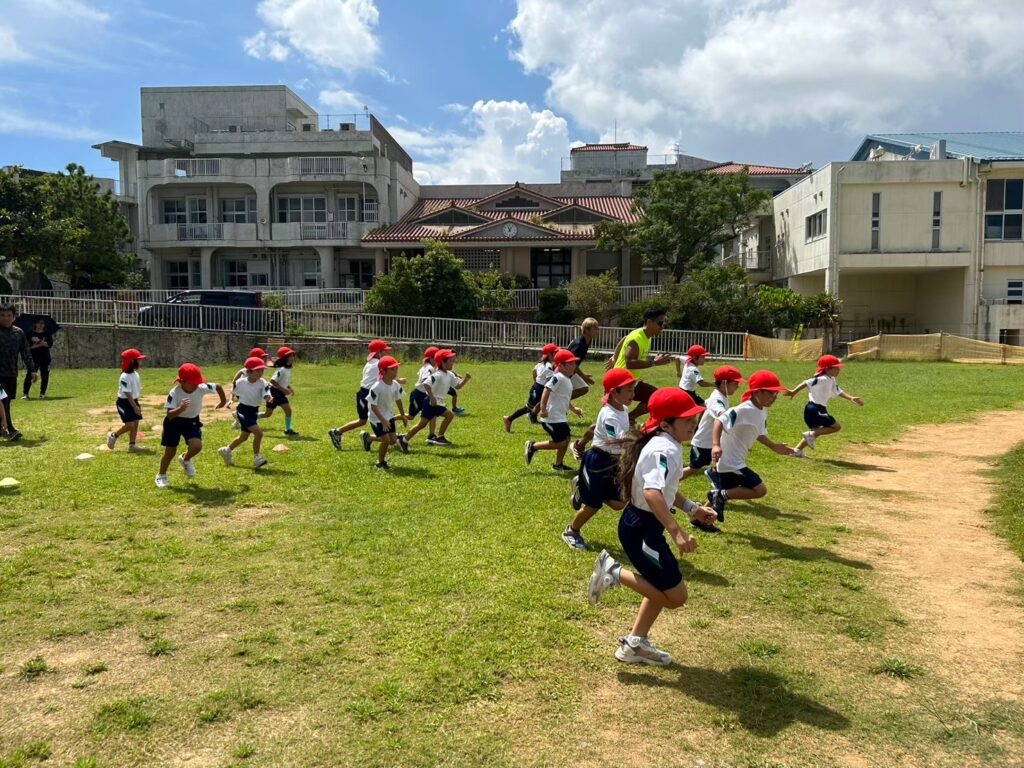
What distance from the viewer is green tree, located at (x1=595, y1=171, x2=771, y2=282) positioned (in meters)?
32.8

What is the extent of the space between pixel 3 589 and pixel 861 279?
34934 millimetres

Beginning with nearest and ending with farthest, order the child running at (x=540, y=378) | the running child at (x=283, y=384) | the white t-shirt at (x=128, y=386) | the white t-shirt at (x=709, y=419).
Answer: the white t-shirt at (x=709, y=419)
the white t-shirt at (x=128, y=386)
the child running at (x=540, y=378)
the running child at (x=283, y=384)

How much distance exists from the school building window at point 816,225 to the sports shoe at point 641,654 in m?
29.9

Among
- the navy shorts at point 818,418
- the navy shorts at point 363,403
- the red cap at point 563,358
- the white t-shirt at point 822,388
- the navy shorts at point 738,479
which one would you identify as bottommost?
the navy shorts at point 738,479

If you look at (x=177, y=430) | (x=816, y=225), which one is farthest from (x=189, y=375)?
(x=816, y=225)

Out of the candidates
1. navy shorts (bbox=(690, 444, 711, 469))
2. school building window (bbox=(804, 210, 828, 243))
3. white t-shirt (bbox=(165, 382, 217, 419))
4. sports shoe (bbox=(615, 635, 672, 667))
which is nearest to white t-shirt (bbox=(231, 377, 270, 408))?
white t-shirt (bbox=(165, 382, 217, 419))

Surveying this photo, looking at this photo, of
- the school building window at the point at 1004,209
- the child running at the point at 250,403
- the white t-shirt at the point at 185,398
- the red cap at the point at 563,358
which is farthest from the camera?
the school building window at the point at 1004,209

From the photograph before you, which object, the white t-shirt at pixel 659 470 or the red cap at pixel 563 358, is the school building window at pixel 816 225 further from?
the white t-shirt at pixel 659 470

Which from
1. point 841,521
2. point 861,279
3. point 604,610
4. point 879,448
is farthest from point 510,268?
point 604,610

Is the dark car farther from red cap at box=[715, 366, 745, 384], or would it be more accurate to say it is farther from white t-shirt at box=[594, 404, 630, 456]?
white t-shirt at box=[594, 404, 630, 456]

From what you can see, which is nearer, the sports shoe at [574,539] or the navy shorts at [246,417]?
the sports shoe at [574,539]

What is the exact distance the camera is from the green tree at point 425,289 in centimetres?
2833

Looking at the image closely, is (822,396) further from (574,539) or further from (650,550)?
(650,550)

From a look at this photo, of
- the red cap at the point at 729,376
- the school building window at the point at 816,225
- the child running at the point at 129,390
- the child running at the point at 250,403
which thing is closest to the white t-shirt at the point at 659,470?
the red cap at the point at 729,376
